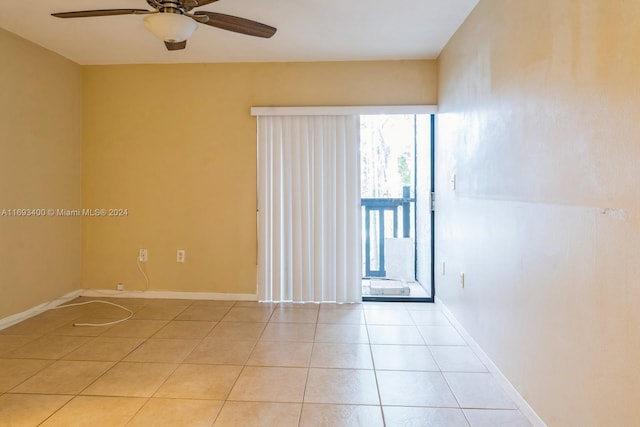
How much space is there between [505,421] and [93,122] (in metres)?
4.10

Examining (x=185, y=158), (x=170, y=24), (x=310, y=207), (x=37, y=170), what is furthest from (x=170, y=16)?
(x=37, y=170)

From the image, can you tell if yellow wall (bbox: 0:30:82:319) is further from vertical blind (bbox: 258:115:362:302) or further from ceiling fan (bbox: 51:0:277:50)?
vertical blind (bbox: 258:115:362:302)

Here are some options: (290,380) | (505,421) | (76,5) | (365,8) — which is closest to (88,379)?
(290,380)

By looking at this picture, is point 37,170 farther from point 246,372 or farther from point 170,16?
point 246,372

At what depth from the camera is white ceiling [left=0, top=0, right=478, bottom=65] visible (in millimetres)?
2520

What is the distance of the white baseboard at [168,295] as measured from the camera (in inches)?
144

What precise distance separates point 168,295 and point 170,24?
8.66ft

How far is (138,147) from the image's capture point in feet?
12.0

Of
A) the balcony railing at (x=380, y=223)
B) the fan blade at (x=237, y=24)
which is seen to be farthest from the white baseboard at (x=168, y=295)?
the fan blade at (x=237, y=24)

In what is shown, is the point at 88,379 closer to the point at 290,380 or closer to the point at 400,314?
the point at 290,380

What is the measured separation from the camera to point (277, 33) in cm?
296

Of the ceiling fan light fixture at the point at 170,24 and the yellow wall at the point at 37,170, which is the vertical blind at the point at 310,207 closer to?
the ceiling fan light fixture at the point at 170,24

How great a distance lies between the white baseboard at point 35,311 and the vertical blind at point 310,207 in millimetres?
1866

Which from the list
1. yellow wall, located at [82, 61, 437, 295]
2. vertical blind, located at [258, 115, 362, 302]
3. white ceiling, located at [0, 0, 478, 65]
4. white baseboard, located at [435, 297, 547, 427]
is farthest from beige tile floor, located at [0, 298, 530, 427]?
white ceiling, located at [0, 0, 478, 65]
